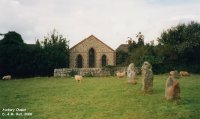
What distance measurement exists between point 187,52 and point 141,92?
32973mm

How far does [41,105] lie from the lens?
18.4m

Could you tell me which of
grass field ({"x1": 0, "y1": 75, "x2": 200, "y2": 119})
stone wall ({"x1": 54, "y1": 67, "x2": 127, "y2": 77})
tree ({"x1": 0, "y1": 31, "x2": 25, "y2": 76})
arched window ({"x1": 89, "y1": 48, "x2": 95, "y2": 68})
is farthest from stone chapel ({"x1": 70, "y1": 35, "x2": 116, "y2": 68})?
grass field ({"x1": 0, "y1": 75, "x2": 200, "y2": 119})

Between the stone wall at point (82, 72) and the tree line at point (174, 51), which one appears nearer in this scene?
the stone wall at point (82, 72)

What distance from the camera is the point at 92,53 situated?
65125 millimetres

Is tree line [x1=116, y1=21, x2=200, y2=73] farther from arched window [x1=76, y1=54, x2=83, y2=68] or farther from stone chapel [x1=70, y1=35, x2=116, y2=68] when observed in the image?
arched window [x1=76, y1=54, x2=83, y2=68]

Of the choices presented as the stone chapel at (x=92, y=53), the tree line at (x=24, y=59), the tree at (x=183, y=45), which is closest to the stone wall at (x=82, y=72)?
the tree line at (x=24, y=59)

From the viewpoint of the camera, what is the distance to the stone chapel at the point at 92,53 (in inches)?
2530

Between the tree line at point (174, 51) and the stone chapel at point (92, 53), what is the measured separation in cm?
1116

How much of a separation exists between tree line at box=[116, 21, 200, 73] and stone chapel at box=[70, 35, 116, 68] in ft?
36.6

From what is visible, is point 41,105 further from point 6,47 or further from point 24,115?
point 6,47

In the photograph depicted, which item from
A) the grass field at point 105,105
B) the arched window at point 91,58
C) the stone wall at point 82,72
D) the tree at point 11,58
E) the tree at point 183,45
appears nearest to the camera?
the grass field at point 105,105

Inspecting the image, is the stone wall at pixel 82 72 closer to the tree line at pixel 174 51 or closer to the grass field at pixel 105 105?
the tree line at pixel 174 51

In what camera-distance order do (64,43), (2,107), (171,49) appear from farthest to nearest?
1. (64,43)
2. (171,49)
3. (2,107)

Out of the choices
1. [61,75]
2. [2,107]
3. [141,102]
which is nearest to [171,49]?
[61,75]
